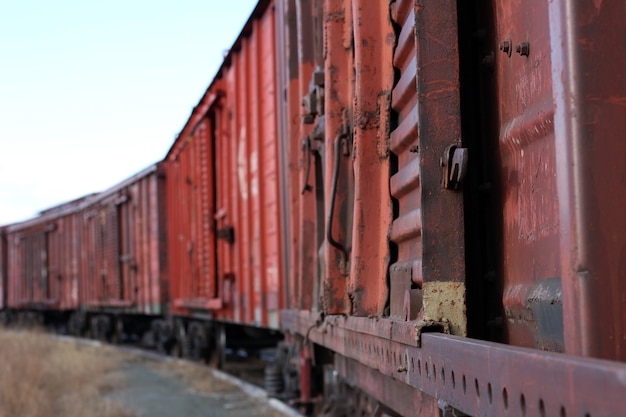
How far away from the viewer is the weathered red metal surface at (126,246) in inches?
575

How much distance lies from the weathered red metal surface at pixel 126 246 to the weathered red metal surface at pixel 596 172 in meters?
13.2

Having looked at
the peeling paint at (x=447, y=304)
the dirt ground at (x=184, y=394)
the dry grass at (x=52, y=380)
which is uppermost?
the peeling paint at (x=447, y=304)

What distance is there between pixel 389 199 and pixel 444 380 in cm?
125

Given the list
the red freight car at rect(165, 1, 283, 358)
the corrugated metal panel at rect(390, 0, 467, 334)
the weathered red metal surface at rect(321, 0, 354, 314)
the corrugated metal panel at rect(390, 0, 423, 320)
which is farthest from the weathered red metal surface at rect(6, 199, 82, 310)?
the corrugated metal panel at rect(390, 0, 467, 334)

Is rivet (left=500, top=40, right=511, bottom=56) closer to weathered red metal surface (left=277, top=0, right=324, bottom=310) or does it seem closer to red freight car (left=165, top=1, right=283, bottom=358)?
weathered red metal surface (left=277, top=0, right=324, bottom=310)

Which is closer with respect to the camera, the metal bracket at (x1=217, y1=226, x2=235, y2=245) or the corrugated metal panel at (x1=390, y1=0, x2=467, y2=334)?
the corrugated metal panel at (x1=390, y1=0, x2=467, y2=334)

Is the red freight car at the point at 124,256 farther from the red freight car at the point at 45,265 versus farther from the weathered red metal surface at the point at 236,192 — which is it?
the weathered red metal surface at the point at 236,192

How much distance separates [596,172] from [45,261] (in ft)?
79.5

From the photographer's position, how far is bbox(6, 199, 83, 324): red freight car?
21.8 metres

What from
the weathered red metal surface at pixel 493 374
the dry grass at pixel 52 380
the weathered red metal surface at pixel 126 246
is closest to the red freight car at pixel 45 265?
the weathered red metal surface at pixel 126 246

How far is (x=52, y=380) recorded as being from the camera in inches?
441

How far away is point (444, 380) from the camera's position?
80.0 inches

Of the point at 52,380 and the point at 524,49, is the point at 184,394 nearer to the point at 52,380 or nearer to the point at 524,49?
the point at 52,380

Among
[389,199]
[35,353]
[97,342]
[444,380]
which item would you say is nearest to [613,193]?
[444,380]
